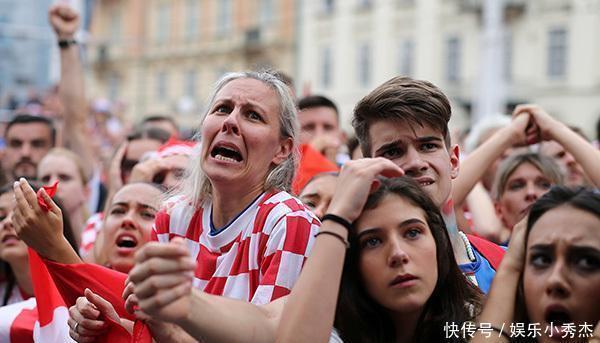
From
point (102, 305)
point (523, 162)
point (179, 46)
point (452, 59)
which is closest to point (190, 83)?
point (179, 46)

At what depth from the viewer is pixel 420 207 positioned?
3.04 meters

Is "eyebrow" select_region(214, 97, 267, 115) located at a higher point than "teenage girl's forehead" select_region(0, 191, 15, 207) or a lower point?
higher

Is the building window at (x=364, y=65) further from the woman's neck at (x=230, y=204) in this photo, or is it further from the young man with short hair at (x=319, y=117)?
the woman's neck at (x=230, y=204)

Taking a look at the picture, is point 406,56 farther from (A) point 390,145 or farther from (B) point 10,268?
(A) point 390,145

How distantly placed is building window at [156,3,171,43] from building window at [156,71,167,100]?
1.72 meters

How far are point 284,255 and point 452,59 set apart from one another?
29.1m

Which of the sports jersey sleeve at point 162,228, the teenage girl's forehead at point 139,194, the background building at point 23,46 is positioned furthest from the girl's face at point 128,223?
the background building at point 23,46

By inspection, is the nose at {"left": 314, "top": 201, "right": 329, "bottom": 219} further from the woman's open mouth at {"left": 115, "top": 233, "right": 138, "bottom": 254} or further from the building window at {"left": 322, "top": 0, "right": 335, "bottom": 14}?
the building window at {"left": 322, "top": 0, "right": 335, "bottom": 14}

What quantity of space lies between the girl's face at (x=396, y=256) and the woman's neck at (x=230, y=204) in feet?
1.81

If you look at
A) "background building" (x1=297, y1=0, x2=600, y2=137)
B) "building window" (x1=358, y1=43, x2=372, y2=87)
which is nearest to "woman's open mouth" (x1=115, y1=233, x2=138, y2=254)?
"background building" (x1=297, y1=0, x2=600, y2=137)

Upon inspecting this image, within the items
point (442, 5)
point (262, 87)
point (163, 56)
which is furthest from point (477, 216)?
point (163, 56)

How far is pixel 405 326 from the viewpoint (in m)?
3.01

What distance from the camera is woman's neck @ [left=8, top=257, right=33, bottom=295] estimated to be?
443 centimetres

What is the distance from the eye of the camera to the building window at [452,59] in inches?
1224
